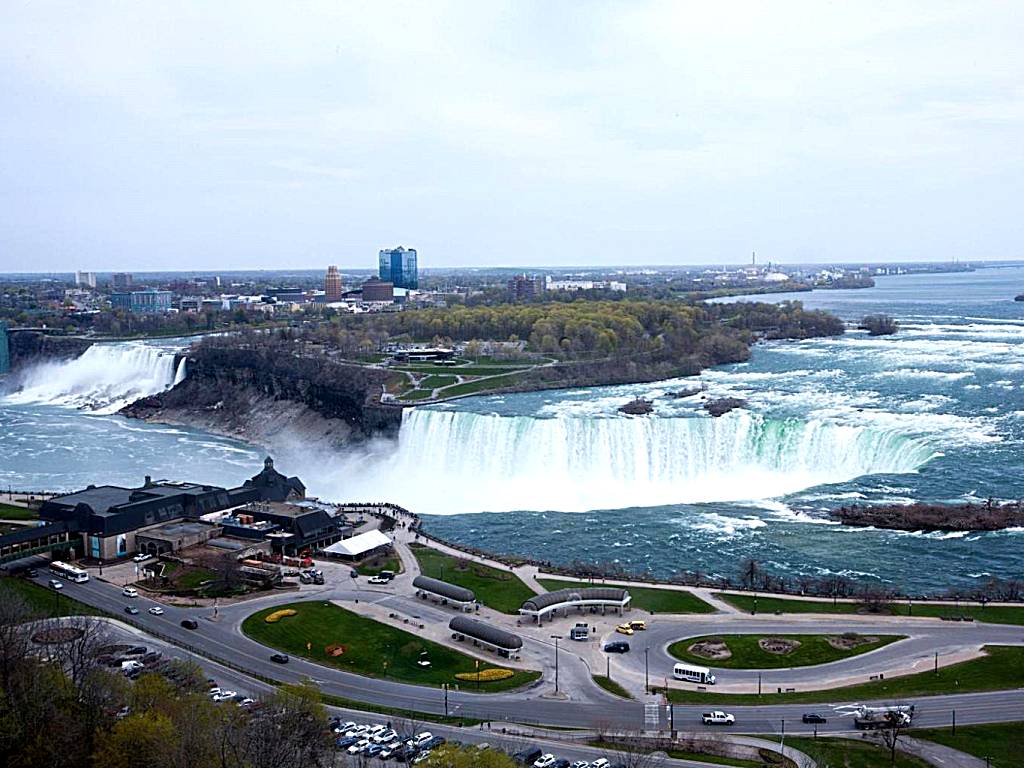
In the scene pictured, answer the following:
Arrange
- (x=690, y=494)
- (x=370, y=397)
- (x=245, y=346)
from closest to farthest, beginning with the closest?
1. (x=690, y=494)
2. (x=370, y=397)
3. (x=245, y=346)

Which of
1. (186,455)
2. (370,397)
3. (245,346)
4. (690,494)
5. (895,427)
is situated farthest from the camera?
(245,346)

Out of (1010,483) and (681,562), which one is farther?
(1010,483)

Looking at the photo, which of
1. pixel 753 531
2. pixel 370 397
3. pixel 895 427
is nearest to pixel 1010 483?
pixel 895 427

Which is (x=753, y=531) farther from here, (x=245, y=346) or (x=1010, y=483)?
(x=245, y=346)

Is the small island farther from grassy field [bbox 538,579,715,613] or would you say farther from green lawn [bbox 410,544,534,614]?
green lawn [bbox 410,544,534,614]

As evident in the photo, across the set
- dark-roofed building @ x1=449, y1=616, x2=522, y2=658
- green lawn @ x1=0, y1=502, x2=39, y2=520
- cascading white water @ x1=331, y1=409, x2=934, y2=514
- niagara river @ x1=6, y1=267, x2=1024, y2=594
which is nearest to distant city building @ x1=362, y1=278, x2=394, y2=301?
niagara river @ x1=6, y1=267, x2=1024, y2=594

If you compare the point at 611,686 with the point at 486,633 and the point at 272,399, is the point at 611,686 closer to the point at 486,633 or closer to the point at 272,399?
the point at 486,633
